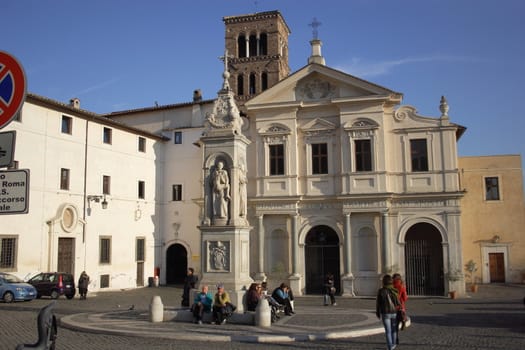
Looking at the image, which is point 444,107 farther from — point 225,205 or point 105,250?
point 105,250

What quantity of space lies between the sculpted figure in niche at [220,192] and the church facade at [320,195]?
11.6 m

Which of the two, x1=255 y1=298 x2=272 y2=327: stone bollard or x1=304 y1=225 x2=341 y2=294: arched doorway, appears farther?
x1=304 y1=225 x2=341 y2=294: arched doorway

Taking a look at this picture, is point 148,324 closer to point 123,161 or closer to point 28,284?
point 28,284

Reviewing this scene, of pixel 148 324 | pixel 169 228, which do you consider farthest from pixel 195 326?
pixel 169 228

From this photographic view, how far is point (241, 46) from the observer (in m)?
53.5

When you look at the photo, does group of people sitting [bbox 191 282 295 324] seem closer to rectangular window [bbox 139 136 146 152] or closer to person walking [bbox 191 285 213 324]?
person walking [bbox 191 285 213 324]

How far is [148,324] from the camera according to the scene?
15.5 m

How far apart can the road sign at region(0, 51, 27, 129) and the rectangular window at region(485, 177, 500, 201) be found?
1382 inches

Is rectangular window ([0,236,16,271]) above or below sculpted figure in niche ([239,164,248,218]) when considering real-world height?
below

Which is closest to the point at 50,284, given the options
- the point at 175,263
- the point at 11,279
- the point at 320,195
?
the point at 11,279

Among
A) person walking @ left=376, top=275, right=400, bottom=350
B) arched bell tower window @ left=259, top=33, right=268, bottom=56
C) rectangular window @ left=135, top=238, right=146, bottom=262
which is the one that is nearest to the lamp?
rectangular window @ left=135, top=238, right=146, bottom=262

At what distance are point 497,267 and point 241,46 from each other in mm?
31659

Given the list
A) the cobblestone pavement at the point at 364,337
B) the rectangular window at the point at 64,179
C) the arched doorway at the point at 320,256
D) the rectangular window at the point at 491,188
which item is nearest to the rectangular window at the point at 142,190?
the rectangular window at the point at 64,179

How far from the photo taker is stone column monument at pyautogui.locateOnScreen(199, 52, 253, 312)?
53.7ft
